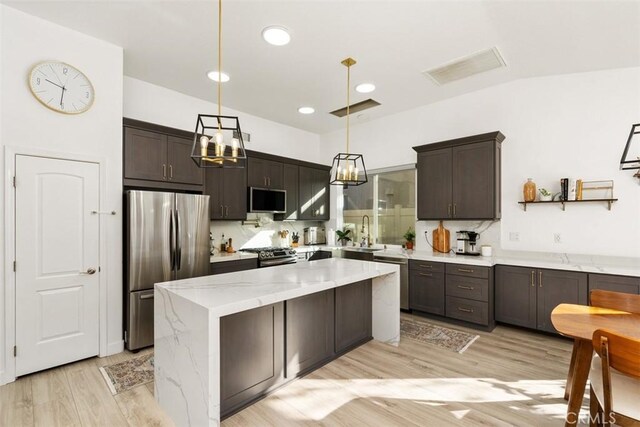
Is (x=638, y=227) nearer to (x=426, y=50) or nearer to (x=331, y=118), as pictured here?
(x=426, y=50)

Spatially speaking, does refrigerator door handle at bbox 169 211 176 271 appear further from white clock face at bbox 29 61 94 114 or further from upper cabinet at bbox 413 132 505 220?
upper cabinet at bbox 413 132 505 220

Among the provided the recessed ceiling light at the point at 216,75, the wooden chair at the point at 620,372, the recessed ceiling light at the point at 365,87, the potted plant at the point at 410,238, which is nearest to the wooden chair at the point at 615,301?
the wooden chair at the point at 620,372

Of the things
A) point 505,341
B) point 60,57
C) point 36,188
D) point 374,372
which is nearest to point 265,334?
point 374,372

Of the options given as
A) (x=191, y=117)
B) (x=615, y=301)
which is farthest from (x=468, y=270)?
(x=191, y=117)

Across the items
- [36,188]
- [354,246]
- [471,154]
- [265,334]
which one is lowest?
[265,334]

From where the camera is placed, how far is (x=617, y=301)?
2.21 meters

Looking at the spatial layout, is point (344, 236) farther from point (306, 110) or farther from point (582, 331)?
A: point (582, 331)

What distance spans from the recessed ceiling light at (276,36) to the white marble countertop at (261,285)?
2275 millimetres

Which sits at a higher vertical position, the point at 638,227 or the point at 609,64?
the point at 609,64

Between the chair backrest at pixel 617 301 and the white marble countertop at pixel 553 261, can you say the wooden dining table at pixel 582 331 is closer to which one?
the chair backrest at pixel 617 301

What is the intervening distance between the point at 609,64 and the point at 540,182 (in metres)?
1.41

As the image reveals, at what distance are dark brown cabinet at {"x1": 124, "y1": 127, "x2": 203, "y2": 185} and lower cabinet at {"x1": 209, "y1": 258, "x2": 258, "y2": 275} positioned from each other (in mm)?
1117

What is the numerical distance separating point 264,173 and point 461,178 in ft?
9.84

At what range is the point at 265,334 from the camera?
7.82 ft
